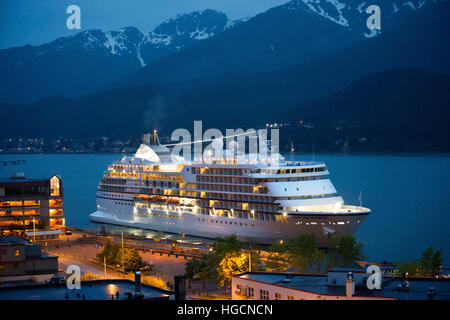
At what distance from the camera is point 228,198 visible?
49.6m

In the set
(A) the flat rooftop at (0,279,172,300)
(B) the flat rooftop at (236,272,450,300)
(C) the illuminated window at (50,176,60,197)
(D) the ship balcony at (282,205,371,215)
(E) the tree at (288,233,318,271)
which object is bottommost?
(E) the tree at (288,233,318,271)

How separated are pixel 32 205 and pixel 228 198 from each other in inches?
649

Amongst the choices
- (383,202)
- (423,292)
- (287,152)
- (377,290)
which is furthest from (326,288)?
(287,152)

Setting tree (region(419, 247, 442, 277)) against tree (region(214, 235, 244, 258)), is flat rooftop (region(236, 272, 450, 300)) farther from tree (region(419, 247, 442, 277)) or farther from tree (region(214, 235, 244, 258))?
tree (region(419, 247, 442, 277))

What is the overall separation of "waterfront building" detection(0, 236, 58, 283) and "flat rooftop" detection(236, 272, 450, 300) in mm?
10714

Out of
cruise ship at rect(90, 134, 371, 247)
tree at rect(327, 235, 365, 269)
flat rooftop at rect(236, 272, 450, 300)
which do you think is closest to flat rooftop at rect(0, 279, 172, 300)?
flat rooftop at rect(236, 272, 450, 300)

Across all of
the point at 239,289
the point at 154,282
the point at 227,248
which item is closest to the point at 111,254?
the point at 154,282

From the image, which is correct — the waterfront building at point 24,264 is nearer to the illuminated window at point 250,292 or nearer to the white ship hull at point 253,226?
the illuminated window at point 250,292

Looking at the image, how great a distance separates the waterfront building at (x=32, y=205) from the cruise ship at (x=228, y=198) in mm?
8091

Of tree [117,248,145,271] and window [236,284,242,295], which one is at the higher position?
window [236,284,242,295]

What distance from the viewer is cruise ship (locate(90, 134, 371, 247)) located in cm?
4494

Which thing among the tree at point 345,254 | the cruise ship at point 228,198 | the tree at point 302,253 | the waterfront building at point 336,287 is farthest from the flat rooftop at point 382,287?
the cruise ship at point 228,198
